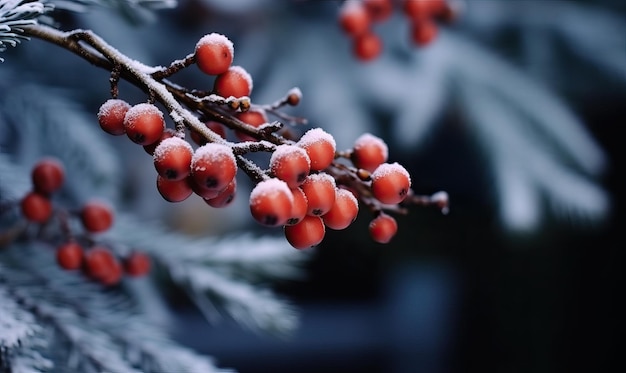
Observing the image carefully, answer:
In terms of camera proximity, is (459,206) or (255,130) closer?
(255,130)

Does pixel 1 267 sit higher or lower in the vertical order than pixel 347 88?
lower

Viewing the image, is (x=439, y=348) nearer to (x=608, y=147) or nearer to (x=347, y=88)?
(x=608, y=147)

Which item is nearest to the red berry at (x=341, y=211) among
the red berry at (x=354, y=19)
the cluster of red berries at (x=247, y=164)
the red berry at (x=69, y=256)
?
the cluster of red berries at (x=247, y=164)

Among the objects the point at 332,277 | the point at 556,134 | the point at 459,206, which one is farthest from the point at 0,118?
the point at 332,277

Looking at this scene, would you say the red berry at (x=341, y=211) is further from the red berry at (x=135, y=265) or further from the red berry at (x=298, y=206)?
the red berry at (x=135, y=265)

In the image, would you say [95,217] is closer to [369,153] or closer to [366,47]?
[369,153]

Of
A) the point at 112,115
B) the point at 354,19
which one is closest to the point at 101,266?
the point at 112,115
